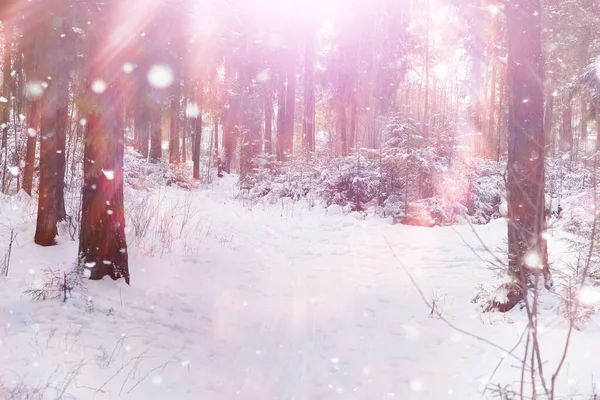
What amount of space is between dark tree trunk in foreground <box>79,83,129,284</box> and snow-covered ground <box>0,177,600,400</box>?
287 millimetres

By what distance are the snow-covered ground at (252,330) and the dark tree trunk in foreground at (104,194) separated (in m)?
0.29

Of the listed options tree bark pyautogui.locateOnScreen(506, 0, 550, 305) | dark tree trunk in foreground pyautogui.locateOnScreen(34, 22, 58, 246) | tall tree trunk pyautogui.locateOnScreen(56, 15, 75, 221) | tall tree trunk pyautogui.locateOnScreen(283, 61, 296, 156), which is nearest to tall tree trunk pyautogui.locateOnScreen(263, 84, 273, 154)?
tall tree trunk pyautogui.locateOnScreen(283, 61, 296, 156)

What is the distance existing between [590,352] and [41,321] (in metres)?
4.80

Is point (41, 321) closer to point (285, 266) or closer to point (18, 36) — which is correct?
point (18, 36)

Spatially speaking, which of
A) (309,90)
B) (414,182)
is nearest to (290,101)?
(309,90)

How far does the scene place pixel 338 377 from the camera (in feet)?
13.4

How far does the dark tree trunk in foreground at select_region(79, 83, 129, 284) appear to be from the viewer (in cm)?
491

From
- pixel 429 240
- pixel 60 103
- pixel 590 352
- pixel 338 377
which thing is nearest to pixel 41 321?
pixel 338 377

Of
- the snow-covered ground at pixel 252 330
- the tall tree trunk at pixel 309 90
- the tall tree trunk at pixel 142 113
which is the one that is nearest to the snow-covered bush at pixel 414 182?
the snow-covered ground at pixel 252 330

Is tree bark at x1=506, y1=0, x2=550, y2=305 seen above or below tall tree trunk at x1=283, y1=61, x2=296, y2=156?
below

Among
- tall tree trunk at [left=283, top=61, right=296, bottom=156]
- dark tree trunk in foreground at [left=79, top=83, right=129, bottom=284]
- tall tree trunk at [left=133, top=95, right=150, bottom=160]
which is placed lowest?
dark tree trunk in foreground at [left=79, top=83, right=129, bottom=284]

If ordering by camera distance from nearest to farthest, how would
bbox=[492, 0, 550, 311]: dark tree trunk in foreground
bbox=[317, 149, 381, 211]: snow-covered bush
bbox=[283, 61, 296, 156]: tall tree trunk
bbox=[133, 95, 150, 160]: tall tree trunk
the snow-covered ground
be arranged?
the snow-covered ground, bbox=[133, 95, 150, 160]: tall tree trunk, bbox=[492, 0, 550, 311]: dark tree trunk in foreground, bbox=[317, 149, 381, 211]: snow-covered bush, bbox=[283, 61, 296, 156]: tall tree trunk

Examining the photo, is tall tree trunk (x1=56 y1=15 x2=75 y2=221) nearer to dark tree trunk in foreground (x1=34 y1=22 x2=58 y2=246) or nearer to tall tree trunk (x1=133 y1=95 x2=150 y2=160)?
dark tree trunk in foreground (x1=34 y1=22 x2=58 y2=246)

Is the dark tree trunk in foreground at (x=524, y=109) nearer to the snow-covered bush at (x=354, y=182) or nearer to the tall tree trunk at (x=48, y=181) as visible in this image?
the tall tree trunk at (x=48, y=181)
